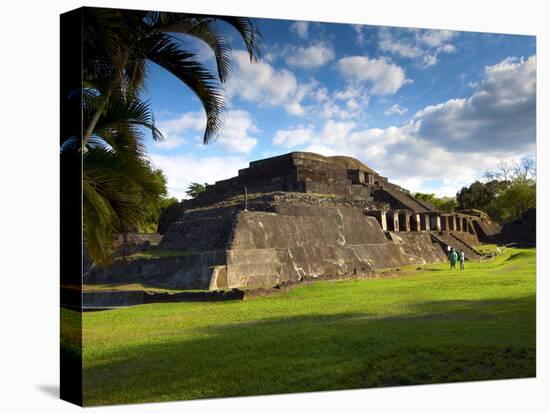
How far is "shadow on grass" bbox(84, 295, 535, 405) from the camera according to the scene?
6340mm

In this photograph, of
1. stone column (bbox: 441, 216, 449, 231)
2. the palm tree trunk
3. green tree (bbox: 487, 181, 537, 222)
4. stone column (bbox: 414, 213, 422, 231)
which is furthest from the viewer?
stone column (bbox: 414, 213, 422, 231)

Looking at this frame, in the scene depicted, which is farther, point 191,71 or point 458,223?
point 458,223

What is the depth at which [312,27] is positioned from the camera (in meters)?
7.92

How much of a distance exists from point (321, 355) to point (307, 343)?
0.74 feet

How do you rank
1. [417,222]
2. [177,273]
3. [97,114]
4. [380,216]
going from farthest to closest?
[417,222]
[380,216]
[177,273]
[97,114]

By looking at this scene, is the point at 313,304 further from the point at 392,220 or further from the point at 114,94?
the point at 392,220

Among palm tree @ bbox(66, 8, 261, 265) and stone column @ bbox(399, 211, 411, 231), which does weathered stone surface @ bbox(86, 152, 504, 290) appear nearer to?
stone column @ bbox(399, 211, 411, 231)

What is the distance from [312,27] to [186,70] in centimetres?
183

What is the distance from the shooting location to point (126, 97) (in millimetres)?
7098

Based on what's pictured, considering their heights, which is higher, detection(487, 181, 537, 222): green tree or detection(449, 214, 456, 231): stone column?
detection(487, 181, 537, 222): green tree

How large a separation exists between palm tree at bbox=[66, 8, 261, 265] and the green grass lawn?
1250 mm

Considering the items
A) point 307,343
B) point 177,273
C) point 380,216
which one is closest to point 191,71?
point 307,343

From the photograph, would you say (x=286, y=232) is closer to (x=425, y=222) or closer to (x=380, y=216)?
(x=380, y=216)

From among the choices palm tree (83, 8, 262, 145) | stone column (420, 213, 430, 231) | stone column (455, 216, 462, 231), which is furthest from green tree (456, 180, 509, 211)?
stone column (420, 213, 430, 231)
